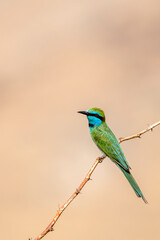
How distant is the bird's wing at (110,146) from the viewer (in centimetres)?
516

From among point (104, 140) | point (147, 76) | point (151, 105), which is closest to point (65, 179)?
point (151, 105)

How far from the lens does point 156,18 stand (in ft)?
75.0

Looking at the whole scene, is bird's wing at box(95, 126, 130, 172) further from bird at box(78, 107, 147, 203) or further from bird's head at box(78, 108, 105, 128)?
bird's head at box(78, 108, 105, 128)

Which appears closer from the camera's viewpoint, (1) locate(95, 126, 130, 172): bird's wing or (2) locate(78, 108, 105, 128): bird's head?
(1) locate(95, 126, 130, 172): bird's wing

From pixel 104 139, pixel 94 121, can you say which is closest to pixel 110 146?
pixel 104 139

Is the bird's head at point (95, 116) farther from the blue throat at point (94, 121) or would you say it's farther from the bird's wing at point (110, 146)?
the bird's wing at point (110, 146)

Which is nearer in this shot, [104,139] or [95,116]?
[95,116]

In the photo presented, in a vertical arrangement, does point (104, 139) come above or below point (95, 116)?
below

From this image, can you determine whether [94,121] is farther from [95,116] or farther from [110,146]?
[110,146]

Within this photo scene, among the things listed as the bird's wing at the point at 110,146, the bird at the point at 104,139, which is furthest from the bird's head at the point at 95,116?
the bird's wing at the point at 110,146

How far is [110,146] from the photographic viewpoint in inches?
213

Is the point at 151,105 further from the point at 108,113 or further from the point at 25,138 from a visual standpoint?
the point at 25,138

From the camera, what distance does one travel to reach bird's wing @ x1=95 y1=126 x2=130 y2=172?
5.16m

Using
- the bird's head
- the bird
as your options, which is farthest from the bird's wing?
the bird's head
